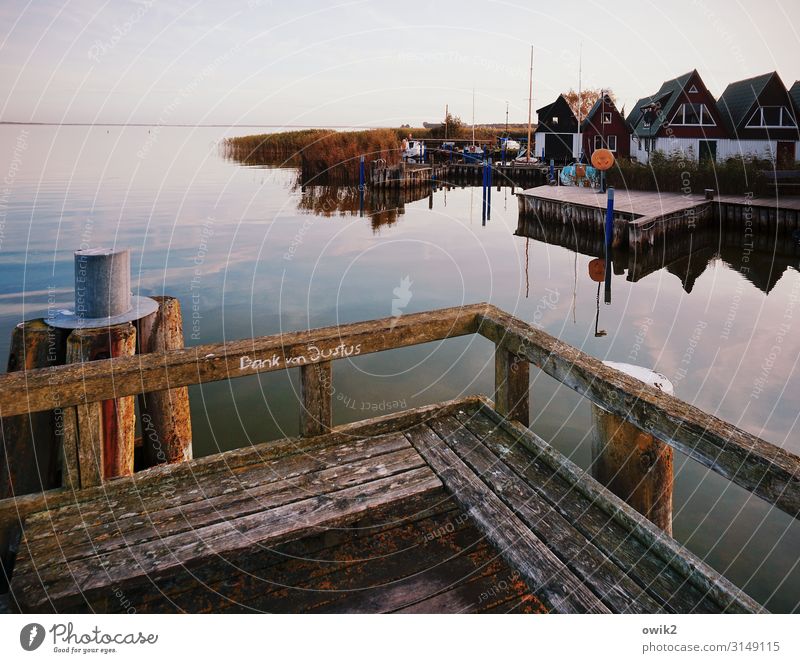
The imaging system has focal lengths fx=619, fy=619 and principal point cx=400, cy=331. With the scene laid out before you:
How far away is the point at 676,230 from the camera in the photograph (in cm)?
2694

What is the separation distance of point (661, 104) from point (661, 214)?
90.3 feet

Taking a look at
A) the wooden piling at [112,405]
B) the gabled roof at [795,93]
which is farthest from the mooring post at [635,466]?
the gabled roof at [795,93]

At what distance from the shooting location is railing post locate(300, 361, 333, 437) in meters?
3.82

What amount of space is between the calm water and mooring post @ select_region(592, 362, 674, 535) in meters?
2.39

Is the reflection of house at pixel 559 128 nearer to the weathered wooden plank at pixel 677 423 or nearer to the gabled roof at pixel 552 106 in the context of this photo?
the gabled roof at pixel 552 106

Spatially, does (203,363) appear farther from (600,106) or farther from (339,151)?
(600,106)

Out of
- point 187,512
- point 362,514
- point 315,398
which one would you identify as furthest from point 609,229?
point 187,512

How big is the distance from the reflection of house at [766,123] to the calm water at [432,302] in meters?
17.6

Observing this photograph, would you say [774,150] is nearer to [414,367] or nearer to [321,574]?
[414,367]

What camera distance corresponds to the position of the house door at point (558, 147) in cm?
6091

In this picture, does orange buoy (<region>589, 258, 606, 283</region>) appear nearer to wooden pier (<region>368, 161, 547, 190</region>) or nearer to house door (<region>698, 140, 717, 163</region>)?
house door (<region>698, 140, 717, 163</region>)

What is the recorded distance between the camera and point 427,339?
4.05 m

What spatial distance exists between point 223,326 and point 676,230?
2087 cm
